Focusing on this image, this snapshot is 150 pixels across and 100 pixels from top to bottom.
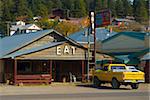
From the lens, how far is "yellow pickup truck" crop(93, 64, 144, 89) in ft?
103

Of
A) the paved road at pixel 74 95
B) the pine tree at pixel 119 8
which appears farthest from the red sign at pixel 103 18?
the pine tree at pixel 119 8

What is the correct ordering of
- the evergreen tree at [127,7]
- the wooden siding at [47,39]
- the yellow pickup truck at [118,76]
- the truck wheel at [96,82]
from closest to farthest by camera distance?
the yellow pickup truck at [118,76]
the truck wheel at [96,82]
the wooden siding at [47,39]
the evergreen tree at [127,7]

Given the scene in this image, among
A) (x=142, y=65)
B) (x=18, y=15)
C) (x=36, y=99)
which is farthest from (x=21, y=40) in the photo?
Answer: (x=18, y=15)

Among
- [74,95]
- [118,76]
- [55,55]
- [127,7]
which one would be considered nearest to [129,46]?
[55,55]

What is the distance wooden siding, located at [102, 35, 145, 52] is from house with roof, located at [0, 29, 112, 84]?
9.43m

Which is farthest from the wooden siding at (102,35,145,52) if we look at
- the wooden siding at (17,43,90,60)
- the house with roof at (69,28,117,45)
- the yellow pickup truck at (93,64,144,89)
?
the yellow pickup truck at (93,64,144,89)

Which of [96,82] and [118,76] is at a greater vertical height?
[118,76]

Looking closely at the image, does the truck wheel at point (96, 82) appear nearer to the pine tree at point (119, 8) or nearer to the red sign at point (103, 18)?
the red sign at point (103, 18)

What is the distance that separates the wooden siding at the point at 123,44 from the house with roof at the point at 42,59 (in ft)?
30.9

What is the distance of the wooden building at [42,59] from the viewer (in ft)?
125

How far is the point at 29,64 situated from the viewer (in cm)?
4244

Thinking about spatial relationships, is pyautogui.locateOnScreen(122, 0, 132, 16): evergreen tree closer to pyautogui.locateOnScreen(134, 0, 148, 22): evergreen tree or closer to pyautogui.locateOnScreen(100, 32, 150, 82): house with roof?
pyautogui.locateOnScreen(134, 0, 148, 22): evergreen tree

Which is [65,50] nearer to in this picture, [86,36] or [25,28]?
[86,36]

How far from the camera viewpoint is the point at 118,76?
3186 centimetres
